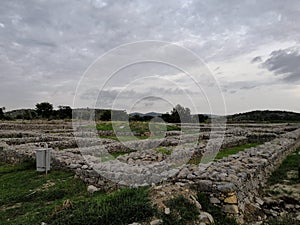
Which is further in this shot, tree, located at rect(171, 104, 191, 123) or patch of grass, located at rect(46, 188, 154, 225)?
tree, located at rect(171, 104, 191, 123)

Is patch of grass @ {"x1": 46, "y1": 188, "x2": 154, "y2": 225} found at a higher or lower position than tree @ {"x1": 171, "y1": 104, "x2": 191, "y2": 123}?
lower

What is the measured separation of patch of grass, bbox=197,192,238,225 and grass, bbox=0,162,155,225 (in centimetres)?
106

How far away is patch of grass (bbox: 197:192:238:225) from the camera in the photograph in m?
4.56

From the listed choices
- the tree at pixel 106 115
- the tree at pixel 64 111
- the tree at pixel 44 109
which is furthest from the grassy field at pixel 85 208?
the tree at pixel 44 109

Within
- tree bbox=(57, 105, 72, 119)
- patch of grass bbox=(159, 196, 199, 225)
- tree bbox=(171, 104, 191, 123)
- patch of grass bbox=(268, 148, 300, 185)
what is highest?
tree bbox=(57, 105, 72, 119)

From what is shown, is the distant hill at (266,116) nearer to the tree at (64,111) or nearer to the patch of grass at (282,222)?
the tree at (64,111)

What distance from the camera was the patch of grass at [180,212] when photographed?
414 centimetres

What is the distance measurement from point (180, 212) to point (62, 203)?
266cm

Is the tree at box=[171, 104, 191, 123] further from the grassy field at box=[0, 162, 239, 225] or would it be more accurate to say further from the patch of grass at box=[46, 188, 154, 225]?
the patch of grass at box=[46, 188, 154, 225]

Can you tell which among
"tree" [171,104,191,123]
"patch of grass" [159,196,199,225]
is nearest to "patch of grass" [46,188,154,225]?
"patch of grass" [159,196,199,225]

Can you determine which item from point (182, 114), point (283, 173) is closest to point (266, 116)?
point (182, 114)

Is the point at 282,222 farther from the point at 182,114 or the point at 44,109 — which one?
the point at 44,109

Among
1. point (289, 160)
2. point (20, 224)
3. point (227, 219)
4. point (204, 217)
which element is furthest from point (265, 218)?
point (289, 160)

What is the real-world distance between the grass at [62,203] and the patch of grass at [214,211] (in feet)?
3.46
